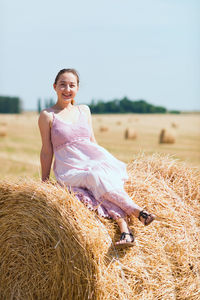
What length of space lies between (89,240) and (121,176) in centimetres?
88

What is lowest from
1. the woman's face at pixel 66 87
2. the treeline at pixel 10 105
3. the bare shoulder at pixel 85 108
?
the treeline at pixel 10 105

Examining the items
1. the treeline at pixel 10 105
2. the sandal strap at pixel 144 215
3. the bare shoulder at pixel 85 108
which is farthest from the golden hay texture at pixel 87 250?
the treeline at pixel 10 105

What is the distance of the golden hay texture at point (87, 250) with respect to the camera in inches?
133

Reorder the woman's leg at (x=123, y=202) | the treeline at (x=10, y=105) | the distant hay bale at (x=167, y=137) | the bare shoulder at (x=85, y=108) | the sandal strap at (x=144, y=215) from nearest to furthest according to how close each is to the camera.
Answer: the sandal strap at (x=144, y=215), the woman's leg at (x=123, y=202), the bare shoulder at (x=85, y=108), the distant hay bale at (x=167, y=137), the treeline at (x=10, y=105)

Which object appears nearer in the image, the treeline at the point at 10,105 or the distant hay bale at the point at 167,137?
the distant hay bale at the point at 167,137

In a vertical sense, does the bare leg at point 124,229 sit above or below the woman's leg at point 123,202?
below

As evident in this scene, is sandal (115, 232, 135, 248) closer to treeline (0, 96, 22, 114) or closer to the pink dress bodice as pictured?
the pink dress bodice

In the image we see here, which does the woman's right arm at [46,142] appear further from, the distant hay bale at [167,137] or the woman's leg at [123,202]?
the distant hay bale at [167,137]

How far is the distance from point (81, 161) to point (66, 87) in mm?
754

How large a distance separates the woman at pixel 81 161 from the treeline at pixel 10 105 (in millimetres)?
65093

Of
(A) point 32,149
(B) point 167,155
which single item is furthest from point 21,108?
(B) point 167,155

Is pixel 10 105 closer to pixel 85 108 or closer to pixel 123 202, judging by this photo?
pixel 85 108

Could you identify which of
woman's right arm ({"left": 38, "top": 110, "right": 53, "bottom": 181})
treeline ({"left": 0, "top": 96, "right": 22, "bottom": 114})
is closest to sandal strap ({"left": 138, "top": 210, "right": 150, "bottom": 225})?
woman's right arm ({"left": 38, "top": 110, "right": 53, "bottom": 181})

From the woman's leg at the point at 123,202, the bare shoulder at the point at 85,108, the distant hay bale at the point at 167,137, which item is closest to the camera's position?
the woman's leg at the point at 123,202
